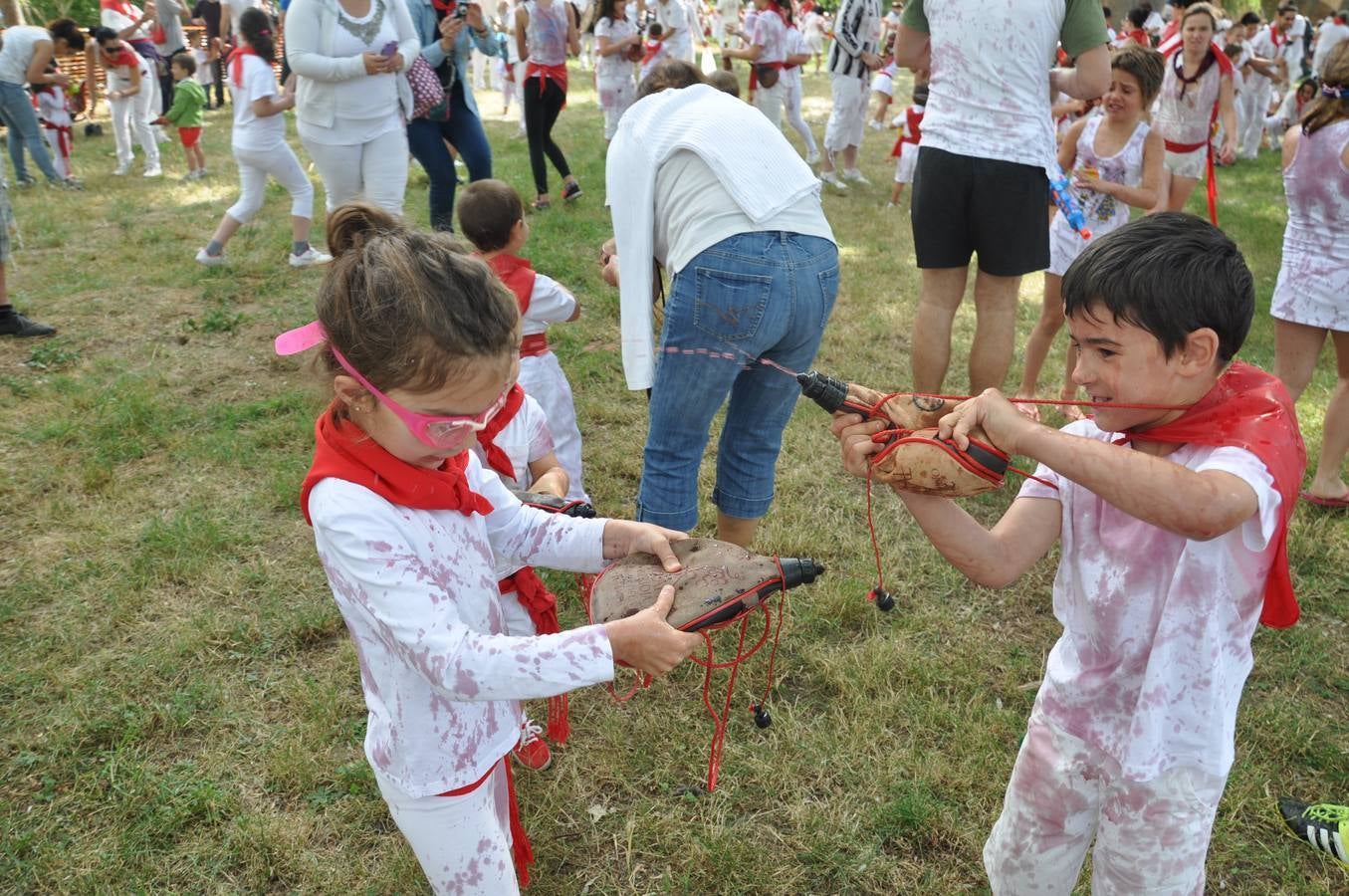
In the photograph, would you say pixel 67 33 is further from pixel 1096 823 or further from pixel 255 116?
pixel 1096 823

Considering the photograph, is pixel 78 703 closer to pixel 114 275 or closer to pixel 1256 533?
pixel 1256 533

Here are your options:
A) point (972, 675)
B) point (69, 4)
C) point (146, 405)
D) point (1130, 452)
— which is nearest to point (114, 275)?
point (146, 405)

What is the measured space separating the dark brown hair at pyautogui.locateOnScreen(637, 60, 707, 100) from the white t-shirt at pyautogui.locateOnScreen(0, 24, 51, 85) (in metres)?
9.79

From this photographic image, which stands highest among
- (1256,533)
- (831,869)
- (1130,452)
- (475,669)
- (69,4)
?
(69,4)

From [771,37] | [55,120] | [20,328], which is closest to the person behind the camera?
[20,328]

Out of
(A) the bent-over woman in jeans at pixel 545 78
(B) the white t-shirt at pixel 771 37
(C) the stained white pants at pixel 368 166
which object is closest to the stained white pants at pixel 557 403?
(C) the stained white pants at pixel 368 166

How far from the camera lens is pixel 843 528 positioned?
404 cm

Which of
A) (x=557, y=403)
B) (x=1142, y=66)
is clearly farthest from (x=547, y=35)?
(x=557, y=403)

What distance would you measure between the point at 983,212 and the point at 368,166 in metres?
3.51

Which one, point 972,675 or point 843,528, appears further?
point 843,528

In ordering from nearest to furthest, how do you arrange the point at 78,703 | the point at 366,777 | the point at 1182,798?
the point at 1182,798, the point at 366,777, the point at 78,703

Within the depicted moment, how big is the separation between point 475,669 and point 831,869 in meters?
1.43

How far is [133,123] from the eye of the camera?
10891 millimetres

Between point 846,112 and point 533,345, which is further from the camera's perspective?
point 846,112
